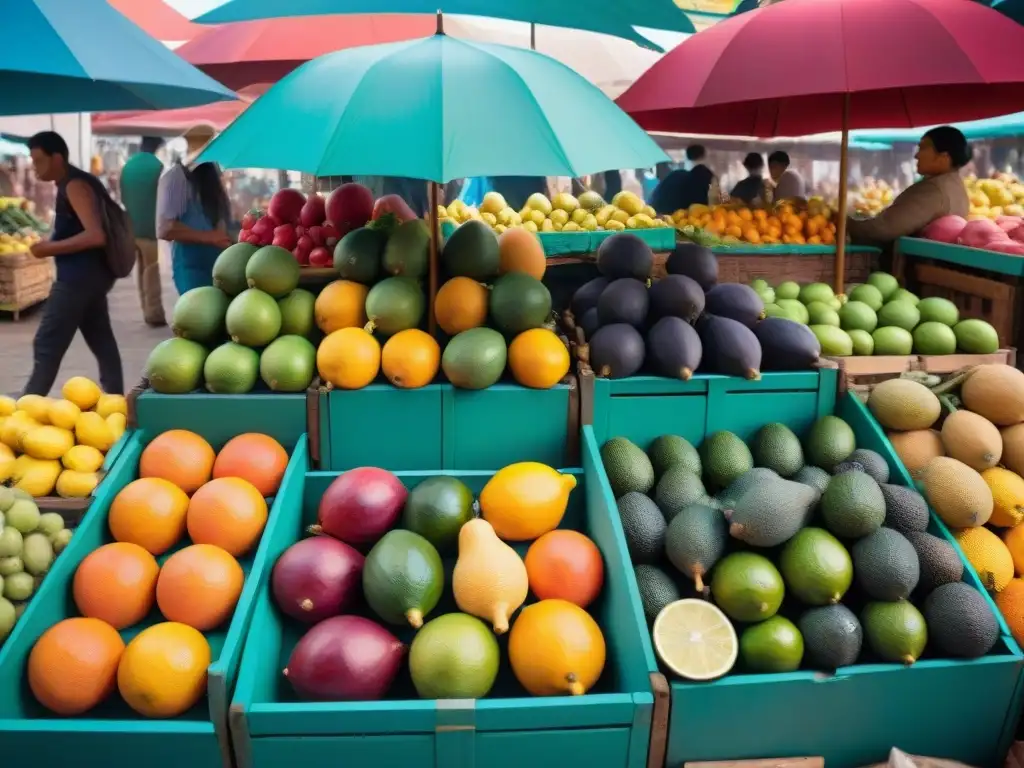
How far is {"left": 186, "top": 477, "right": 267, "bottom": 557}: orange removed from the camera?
244cm

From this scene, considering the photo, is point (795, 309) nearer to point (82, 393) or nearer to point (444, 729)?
point (444, 729)

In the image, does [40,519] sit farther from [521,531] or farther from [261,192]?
[261,192]

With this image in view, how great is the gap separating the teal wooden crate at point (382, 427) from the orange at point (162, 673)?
83 centimetres

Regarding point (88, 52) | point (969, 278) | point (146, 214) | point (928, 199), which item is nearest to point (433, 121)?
point (88, 52)

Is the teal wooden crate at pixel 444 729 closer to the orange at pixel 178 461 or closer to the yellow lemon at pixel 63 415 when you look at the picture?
the orange at pixel 178 461

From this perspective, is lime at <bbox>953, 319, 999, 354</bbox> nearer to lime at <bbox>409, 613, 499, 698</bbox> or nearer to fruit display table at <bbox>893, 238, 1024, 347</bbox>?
fruit display table at <bbox>893, 238, 1024, 347</bbox>

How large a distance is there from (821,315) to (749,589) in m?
1.62

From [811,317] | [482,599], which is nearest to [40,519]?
[482,599]

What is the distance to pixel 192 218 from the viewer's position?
18.8 ft

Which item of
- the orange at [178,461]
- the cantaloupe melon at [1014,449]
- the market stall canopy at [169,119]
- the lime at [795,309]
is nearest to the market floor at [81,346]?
the market stall canopy at [169,119]

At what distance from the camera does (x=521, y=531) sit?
2475mm

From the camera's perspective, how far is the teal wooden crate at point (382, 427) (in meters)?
2.76

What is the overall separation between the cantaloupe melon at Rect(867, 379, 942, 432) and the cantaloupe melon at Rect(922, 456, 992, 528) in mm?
267

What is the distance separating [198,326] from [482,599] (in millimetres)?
1399
